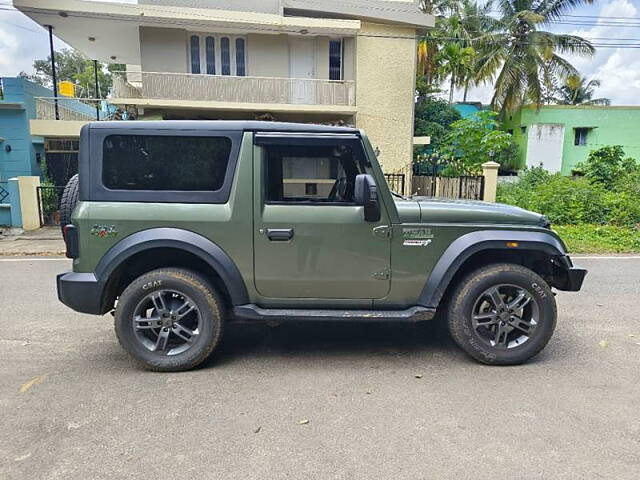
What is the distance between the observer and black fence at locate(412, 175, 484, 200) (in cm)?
1291

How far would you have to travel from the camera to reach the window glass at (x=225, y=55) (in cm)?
1611

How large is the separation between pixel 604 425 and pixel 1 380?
4401 mm

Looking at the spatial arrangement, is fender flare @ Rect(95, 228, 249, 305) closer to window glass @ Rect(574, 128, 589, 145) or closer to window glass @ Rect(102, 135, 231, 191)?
window glass @ Rect(102, 135, 231, 191)

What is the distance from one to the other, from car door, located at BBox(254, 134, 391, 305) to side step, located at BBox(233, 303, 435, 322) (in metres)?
0.14

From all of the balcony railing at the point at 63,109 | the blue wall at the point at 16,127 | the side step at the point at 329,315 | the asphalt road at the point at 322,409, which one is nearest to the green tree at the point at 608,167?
the asphalt road at the point at 322,409

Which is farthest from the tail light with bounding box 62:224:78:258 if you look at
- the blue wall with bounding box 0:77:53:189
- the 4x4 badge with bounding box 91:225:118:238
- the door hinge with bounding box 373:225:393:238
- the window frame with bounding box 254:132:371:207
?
the blue wall with bounding box 0:77:53:189

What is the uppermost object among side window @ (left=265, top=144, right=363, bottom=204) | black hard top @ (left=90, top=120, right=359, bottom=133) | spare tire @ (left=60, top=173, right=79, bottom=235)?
black hard top @ (left=90, top=120, right=359, bottom=133)

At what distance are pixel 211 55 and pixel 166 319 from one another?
14650 mm

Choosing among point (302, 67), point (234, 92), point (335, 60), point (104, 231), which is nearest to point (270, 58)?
point (302, 67)

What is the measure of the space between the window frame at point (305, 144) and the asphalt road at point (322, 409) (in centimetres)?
137

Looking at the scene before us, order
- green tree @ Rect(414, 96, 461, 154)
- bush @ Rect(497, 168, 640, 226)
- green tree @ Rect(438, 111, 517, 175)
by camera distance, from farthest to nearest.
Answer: green tree @ Rect(414, 96, 461, 154) → green tree @ Rect(438, 111, 517, 175) → bush @ Rect(497, 168, 640, 226)

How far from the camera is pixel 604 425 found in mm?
2912

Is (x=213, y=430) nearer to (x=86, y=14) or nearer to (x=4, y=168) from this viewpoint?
(x=86, y=14)

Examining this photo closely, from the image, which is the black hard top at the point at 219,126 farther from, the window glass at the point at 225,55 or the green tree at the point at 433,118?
the green tree at the point at 433,118
